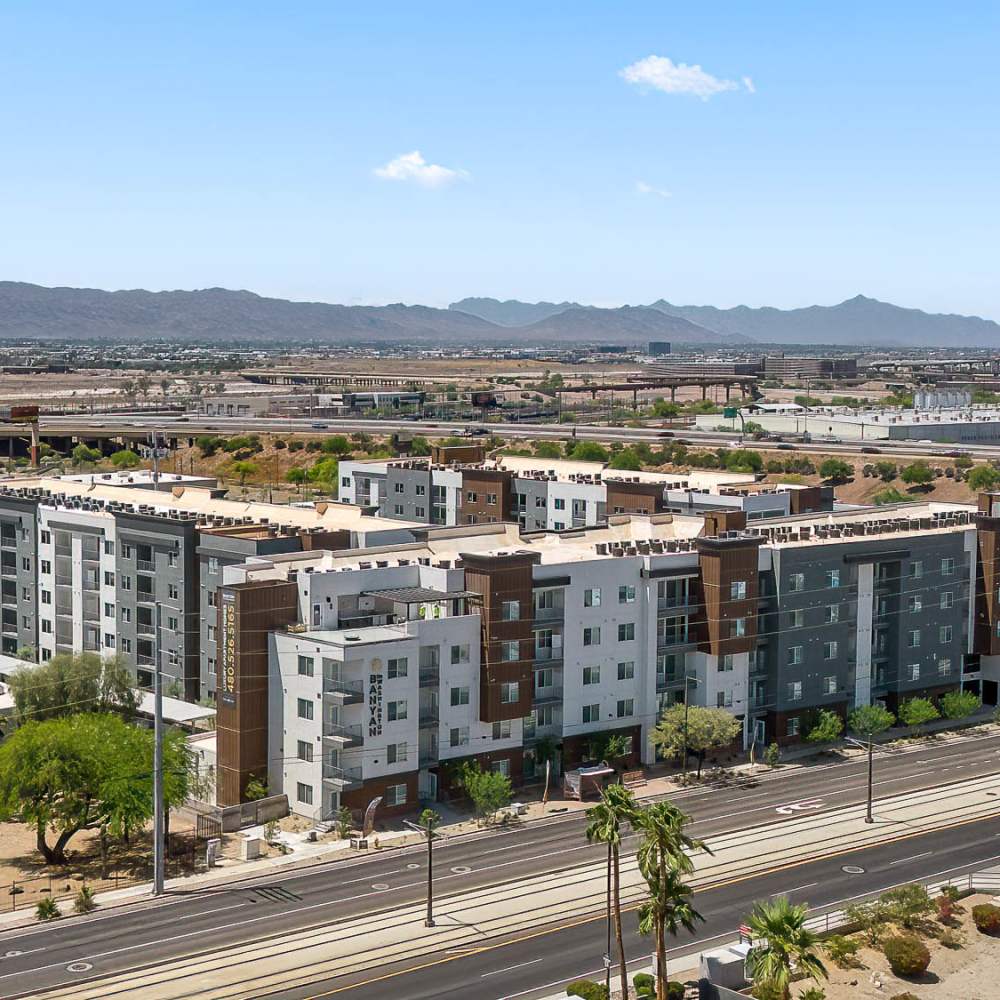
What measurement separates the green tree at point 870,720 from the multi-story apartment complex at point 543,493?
2975cm

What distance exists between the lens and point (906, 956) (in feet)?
196

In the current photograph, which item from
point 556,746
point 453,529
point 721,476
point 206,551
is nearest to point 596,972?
point 556,746

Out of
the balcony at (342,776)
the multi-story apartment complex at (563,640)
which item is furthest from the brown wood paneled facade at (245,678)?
the balcony at (342,776)

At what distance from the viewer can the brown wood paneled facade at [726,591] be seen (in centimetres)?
9188

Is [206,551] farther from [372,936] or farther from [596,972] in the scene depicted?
[596,972]

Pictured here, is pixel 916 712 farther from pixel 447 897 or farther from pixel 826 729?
pixel 447 897

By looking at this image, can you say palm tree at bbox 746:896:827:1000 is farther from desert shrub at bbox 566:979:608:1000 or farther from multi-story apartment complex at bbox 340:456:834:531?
multi-story apartment complex at bbox 340:456:834:531

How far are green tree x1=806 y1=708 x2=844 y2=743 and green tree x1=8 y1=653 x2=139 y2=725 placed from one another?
42428 millimetres

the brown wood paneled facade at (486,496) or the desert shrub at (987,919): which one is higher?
the brown wood paneled facade at (486,496)

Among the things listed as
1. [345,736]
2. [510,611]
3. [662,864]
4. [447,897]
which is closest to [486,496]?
[510,611]

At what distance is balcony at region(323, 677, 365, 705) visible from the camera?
7856cm

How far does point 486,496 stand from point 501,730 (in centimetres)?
5848

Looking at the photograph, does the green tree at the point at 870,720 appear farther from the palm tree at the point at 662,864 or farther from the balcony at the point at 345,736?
the palm tree at the point at 662,864

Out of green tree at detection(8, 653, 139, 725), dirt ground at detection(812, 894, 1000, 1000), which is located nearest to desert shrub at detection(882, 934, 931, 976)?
dirt ground at detection(812, 894, 1000, 1000)
